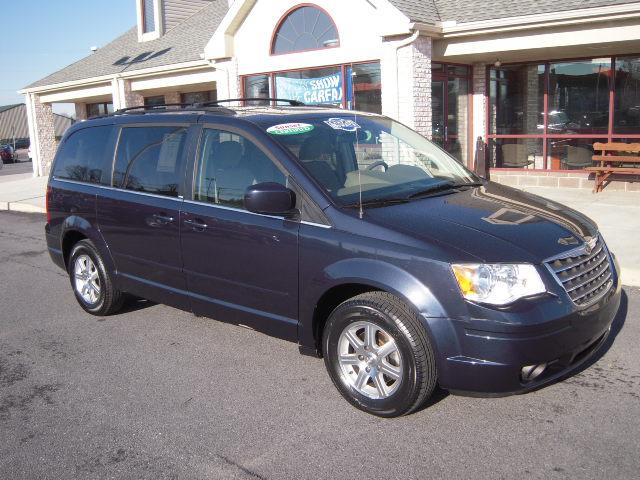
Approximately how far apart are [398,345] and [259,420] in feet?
3.18

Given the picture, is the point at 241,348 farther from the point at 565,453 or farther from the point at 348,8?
the point at 348,8

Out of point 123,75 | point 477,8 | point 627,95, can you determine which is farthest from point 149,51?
point 627,95

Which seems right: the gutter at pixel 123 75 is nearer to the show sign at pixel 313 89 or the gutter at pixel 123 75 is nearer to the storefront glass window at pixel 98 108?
the storefront glass window at pixel 98 108

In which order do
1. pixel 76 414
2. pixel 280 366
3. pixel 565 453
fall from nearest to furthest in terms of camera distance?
pixel 565 453, pixel 76 414, pixel 280 366

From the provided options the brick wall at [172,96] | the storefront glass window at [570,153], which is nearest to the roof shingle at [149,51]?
the brick wall at [172,96]

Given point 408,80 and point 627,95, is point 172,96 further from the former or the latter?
point 627,95

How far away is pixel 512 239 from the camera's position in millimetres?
3543

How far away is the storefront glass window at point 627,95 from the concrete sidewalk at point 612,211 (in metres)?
1.32

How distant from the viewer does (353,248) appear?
3.70 metres

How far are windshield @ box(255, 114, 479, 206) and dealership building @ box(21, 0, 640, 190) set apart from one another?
6453mm

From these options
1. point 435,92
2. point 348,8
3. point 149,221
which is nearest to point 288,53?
point 348,8

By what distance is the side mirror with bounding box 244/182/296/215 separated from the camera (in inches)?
152

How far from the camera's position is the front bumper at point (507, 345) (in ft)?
10.7

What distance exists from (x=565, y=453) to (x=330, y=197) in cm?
194
